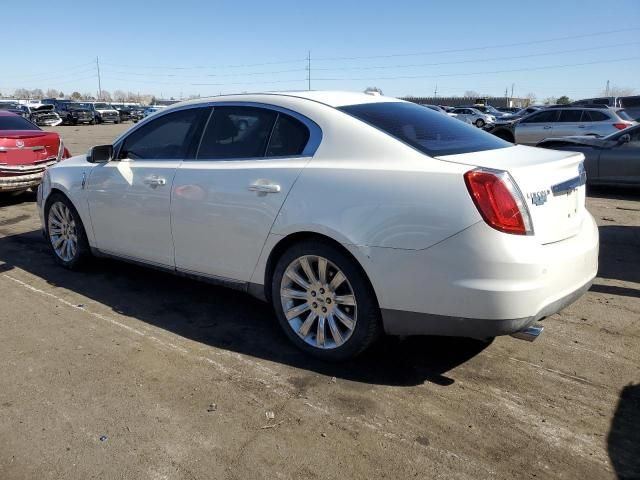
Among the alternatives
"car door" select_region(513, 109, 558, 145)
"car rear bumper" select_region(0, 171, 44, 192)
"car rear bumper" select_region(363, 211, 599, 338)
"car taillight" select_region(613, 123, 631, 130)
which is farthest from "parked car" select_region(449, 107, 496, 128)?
"car rear bumper" select_region(363, 211, 599, 338)

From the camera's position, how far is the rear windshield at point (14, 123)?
969 cm

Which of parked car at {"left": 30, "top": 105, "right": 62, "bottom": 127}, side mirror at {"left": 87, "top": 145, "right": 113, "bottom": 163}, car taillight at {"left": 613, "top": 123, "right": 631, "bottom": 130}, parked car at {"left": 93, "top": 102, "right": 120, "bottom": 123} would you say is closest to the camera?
side mirror at {"left": 87, "top": 145, "right": 113, "bottom": 163}

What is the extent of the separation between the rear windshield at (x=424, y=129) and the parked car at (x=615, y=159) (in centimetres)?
679

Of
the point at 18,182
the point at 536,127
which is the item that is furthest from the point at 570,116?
the point at 18,182

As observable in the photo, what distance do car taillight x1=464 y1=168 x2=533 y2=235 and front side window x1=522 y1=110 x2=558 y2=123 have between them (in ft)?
49.2

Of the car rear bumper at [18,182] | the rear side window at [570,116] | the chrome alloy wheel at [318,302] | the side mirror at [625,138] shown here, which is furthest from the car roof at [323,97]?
the rear side window at [570,116]

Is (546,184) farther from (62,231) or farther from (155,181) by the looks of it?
(62,231)

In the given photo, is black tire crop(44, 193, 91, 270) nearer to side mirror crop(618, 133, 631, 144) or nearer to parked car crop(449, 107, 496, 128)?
side mirror crop(618, 133, 631, 144)

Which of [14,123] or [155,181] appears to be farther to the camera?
[14,123]

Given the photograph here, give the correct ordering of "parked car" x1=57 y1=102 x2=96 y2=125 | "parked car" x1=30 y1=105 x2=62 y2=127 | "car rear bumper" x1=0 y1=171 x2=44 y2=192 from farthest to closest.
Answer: "parked car" x1=57 y1=102 x2=96 y2=125
"parked car" x1=30 y1=105 x2=62 y2=127
"car rear bumper" x1=0 y1=171 x2=44 y2=192

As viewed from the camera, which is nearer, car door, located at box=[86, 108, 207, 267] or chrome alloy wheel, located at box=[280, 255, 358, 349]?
chrome alloy wheel, located at box=[280, 255, 358, 349]

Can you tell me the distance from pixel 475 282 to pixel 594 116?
1495cm

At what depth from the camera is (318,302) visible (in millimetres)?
3631

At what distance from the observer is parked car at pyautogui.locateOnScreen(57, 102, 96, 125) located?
140 feet
